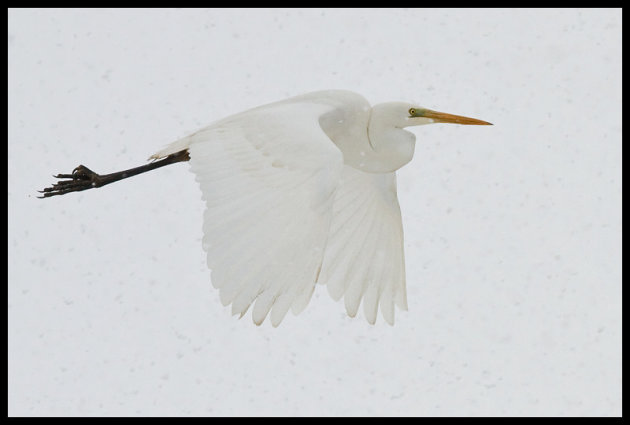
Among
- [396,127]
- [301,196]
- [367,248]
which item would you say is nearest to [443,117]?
[396,127]

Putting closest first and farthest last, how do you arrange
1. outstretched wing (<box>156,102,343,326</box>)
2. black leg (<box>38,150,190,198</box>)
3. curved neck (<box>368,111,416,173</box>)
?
outstretched wing (<box>156,102,343,326</box>)
curved neck (<box>368,111,416,173</box>)
black leg (<box>38,150,190,198</box>)

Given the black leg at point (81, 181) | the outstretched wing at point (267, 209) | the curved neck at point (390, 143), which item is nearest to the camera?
the outstretched wing at point (267, 209)

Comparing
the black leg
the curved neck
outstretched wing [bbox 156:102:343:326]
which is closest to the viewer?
outstretched wing [bbox 156:102:343:326]

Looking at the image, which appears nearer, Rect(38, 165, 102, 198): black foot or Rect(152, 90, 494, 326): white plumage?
Rect(152, 90, 494, 326): white plumage

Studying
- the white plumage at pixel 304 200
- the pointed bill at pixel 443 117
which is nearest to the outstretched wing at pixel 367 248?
the white plumage at pixel 304 200

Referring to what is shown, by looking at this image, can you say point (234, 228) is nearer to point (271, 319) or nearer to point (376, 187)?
point (271, 319)

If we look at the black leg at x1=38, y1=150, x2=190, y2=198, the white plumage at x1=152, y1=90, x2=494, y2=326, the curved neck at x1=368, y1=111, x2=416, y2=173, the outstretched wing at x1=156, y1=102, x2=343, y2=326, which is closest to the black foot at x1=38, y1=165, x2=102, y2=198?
the black leg at x1=38, y1=150, x2=190, y2=198

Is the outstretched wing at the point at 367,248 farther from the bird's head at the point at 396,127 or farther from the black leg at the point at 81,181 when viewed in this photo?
the black leg at the point at 81,181

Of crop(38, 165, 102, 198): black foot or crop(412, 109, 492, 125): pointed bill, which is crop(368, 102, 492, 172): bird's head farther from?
crop(38, 165, 102, 198): black foot

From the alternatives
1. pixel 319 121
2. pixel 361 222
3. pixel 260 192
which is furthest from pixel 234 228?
pixel 361 222
